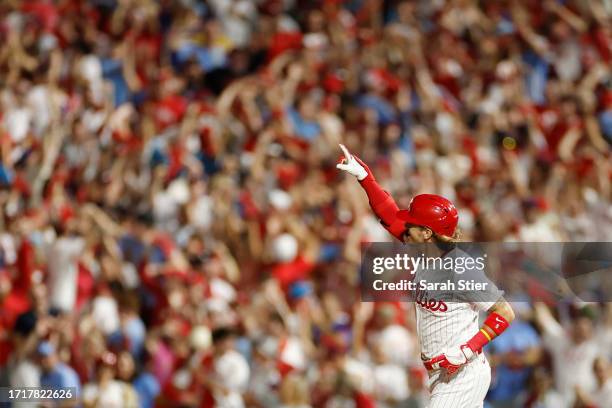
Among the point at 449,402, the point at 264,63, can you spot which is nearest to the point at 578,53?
the point at 264,63

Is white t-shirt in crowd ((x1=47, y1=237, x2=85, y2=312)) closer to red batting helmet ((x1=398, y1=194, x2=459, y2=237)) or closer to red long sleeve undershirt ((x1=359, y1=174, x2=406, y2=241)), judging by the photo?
red long sleeve undershirt ((x1=359, y1=174, x2=406, y2=241))

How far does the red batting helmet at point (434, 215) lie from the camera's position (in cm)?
588

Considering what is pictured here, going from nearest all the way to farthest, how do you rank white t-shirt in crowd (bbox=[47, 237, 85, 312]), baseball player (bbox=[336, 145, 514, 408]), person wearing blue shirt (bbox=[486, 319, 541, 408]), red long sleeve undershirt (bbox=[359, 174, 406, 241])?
baseball player (bbox=[336, 145, 514, 408]) → red long sleeve undershirt (bbox=[359, 174, 406, 241]) → person wearing blue shirt (bbox=[486, 319, 541, 408]) → white t-shirt in crowd (bbox=[47, 237, 85, 312])

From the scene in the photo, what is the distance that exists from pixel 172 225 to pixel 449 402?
6.22 meters

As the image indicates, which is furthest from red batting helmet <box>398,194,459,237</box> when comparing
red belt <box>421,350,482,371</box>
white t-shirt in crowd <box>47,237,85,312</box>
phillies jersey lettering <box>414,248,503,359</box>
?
white t-shirt in crowd <box>47,237,85,312</box>

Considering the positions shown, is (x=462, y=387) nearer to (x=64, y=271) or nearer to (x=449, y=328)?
(x=449, y=328)

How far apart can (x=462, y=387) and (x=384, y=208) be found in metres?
1.04

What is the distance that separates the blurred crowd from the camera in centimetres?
1030

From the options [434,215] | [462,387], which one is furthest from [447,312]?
[434,215]

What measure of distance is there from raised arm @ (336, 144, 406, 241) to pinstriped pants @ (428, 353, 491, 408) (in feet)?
2.55

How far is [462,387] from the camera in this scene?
19.8 ft

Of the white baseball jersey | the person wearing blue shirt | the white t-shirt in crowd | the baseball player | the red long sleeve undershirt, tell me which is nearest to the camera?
the baseball player

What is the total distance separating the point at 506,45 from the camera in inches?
588

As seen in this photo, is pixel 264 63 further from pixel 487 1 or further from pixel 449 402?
pixel 449 402
